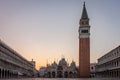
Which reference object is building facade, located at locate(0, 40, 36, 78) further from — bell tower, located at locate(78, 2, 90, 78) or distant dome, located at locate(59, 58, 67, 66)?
distant dome, located at locate(59, 58, 67, 66)

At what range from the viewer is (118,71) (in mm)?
81688

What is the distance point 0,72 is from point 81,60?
43.0 meters

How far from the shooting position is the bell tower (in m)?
105

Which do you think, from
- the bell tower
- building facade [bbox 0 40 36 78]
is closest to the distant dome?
the bell tower

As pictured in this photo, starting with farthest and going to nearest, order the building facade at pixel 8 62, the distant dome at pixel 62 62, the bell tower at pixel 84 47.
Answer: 1. the distant dome at pixel 62 62
2. the bell tower at pixel 84 47
3. the building facade at pixel 8 62

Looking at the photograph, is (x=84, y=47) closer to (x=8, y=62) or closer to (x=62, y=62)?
(x=8, y=62)

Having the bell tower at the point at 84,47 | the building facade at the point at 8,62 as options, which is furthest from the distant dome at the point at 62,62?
the building facade at the point at 8,62

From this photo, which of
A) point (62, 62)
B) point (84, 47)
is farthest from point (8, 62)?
point (62, 62)

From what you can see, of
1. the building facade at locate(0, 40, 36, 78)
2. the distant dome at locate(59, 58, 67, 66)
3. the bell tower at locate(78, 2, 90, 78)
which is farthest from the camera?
the distant dome at locate(59, 58, 67, 66)

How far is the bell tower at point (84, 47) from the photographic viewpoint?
105 metres

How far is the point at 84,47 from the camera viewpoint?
10838 cm

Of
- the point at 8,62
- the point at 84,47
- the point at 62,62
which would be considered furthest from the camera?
the point at 62,62

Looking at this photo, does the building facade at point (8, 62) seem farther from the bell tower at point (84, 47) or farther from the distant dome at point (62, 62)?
the distant dome at point (62, 62)

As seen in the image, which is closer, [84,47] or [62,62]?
[84,47]
